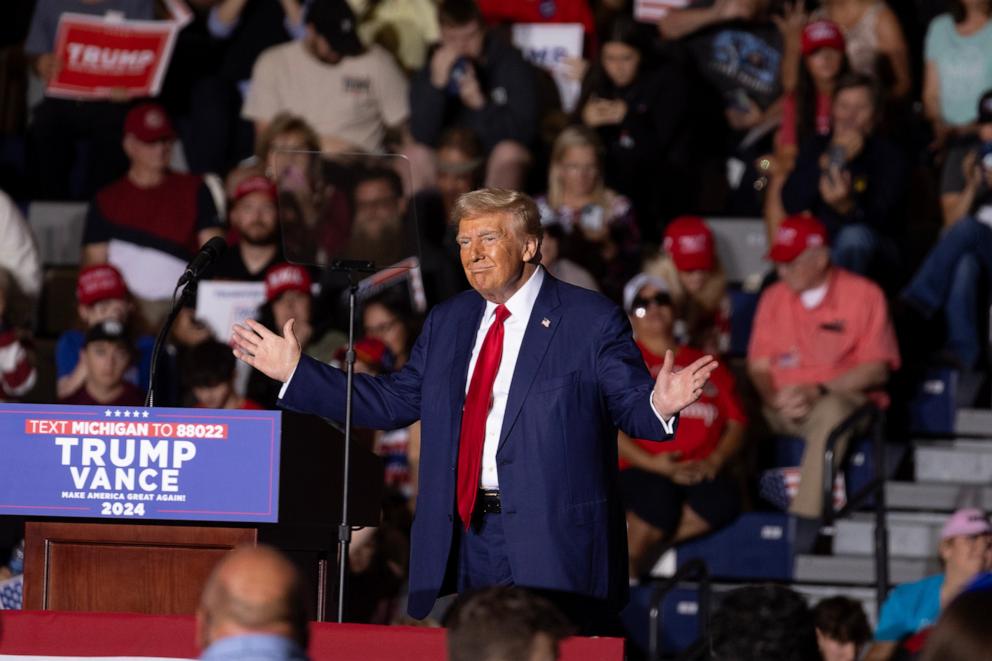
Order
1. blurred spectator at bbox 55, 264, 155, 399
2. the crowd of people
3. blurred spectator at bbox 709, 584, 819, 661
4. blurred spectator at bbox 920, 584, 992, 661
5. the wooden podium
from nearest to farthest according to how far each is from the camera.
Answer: blurred spectator at bbox 920, 584, 992, 661 < blurred spectator at bbox 709, 584, 819, 661 < the wooden podium < the crowd of people < blurred spectator at bbox 55, 264, 155, 399

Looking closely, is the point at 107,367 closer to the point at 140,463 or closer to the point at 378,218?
the point at 378,218

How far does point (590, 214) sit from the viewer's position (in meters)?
10.2

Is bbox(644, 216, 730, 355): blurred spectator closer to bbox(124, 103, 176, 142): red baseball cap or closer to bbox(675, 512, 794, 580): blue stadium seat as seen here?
bbox(675, 512, 794, 580): blue stadium seat

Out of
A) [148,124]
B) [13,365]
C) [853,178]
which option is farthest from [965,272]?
[13,365]

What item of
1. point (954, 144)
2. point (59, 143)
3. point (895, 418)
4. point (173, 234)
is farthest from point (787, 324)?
point (59, 143)

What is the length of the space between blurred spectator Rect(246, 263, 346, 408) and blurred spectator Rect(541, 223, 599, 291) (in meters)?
1.13

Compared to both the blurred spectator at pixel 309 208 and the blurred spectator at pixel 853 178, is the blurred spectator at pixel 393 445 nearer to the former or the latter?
the blurred spectator at pixel 309 208

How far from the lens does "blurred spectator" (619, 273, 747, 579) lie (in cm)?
904

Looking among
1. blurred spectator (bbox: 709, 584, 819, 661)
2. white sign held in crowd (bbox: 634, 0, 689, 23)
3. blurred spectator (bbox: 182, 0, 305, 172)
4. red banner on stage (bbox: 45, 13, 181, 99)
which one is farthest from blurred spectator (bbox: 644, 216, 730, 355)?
blurred spectator (bbox: 709, 584, 819, 661)

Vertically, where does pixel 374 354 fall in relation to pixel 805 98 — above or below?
below

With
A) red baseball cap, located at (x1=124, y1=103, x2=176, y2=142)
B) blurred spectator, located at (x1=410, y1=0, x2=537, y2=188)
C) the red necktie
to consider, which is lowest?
the red necktie

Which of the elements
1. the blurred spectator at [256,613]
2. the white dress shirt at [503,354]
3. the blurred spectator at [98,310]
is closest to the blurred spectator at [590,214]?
the blurred spectator at [98,310]

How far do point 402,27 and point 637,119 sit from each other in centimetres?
180

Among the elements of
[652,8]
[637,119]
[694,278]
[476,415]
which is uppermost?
[652,8]
